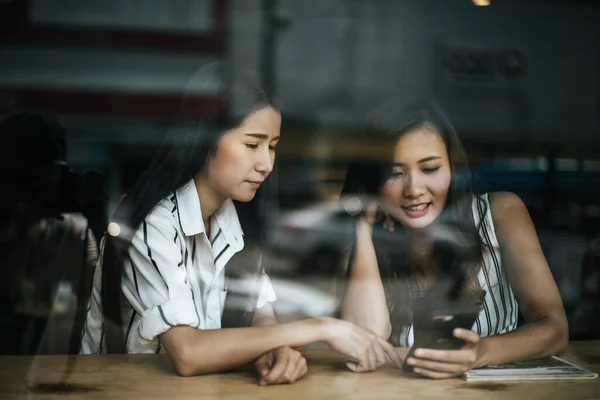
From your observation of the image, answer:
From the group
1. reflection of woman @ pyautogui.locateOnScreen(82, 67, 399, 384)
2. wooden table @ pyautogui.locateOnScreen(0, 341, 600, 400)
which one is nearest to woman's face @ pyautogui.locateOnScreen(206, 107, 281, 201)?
reflection of woman @ pyautogui.locateOnScreen(82, 67, 399, 384)

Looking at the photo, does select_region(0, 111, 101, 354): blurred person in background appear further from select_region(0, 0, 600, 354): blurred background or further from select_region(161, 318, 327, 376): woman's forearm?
select_region(161, 318, 327, 376): woman's forearm

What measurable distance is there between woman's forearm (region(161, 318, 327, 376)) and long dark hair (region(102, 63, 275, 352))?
0.31 meters

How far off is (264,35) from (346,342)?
96 centimetres

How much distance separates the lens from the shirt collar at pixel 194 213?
2.41 meters

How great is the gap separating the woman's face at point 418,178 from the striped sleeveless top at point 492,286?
0.52ft

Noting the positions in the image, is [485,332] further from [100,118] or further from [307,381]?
[100,118]

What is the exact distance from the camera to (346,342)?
93.2 inches

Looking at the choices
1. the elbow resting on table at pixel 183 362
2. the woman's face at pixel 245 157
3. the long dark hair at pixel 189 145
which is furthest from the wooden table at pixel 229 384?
the woman's face at pixel 245 157

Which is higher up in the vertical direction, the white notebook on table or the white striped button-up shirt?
the white striped button-up shirt

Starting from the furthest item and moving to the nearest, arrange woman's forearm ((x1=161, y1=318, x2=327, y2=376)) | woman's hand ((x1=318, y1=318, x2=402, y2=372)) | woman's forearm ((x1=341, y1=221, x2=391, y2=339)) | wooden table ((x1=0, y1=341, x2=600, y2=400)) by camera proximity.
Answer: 1. woman's forearm ((x1=341, y1=221, x2=391, y2=339))
2. woman's hand ((x1=318, y1=318, x2=402, y2=372))
3. woman's forearm ((x1=161, y1=318, x2=327, y2=376))
4. wooden table ((x1=0, y1=341, x2=600, y2=400))

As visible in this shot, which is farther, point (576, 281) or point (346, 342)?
point (576, 281)

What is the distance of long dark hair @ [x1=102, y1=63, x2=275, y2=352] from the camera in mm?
2426

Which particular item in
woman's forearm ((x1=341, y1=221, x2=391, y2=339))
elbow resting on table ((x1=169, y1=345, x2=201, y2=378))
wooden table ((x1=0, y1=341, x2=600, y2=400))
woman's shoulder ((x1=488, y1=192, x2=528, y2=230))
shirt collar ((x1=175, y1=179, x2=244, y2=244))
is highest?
woman's shoulder ((x1=488, y1=192, x2=528, y2=230))

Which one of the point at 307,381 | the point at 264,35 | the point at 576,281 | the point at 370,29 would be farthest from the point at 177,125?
the point at 576,281
